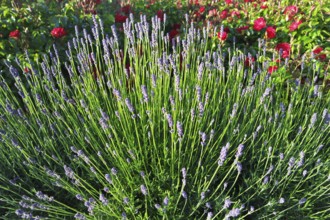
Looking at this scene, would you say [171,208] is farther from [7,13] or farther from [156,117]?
[7,13]

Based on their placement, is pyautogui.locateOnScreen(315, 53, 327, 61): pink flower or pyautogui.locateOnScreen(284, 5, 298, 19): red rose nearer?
pyautogui.locateOnScreen(315, 53, 327, 61): pink flower

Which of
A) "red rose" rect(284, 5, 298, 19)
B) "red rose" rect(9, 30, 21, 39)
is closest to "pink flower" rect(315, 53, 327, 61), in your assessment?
"red rose" rect(284, 5, 298, 19)

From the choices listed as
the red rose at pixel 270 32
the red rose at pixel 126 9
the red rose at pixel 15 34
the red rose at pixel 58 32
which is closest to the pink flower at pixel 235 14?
the red rose at pixel 270 32

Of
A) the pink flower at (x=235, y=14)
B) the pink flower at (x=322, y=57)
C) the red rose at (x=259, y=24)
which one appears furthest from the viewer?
the pink flower at (x=235, y=14)

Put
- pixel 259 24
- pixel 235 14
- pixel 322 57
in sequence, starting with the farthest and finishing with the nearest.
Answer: pixel 235 14 → pixel 259 24 → pixel 322 57

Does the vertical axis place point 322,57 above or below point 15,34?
below

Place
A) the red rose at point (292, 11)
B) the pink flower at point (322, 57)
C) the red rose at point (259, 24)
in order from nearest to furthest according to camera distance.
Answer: the pink flower at point (322, 57) < the red rose at point (259, 24) < the red rose at point (292, 11)

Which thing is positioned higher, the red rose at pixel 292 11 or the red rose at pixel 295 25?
the red rose at pixel 292 11

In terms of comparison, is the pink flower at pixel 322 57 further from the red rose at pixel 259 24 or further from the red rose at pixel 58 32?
the red rose at pixel 58 32

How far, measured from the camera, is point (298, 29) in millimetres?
3281

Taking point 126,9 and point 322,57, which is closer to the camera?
point 322,57

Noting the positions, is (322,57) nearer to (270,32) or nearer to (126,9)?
(270,32)

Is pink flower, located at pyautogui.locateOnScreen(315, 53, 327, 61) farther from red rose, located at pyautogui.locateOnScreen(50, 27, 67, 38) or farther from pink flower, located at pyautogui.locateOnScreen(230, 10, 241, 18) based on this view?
red rose, located at pyautogui.locateOnScreen(50, 27, 67, 38)

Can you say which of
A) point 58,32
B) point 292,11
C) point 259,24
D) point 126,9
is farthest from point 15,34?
point 292,11
